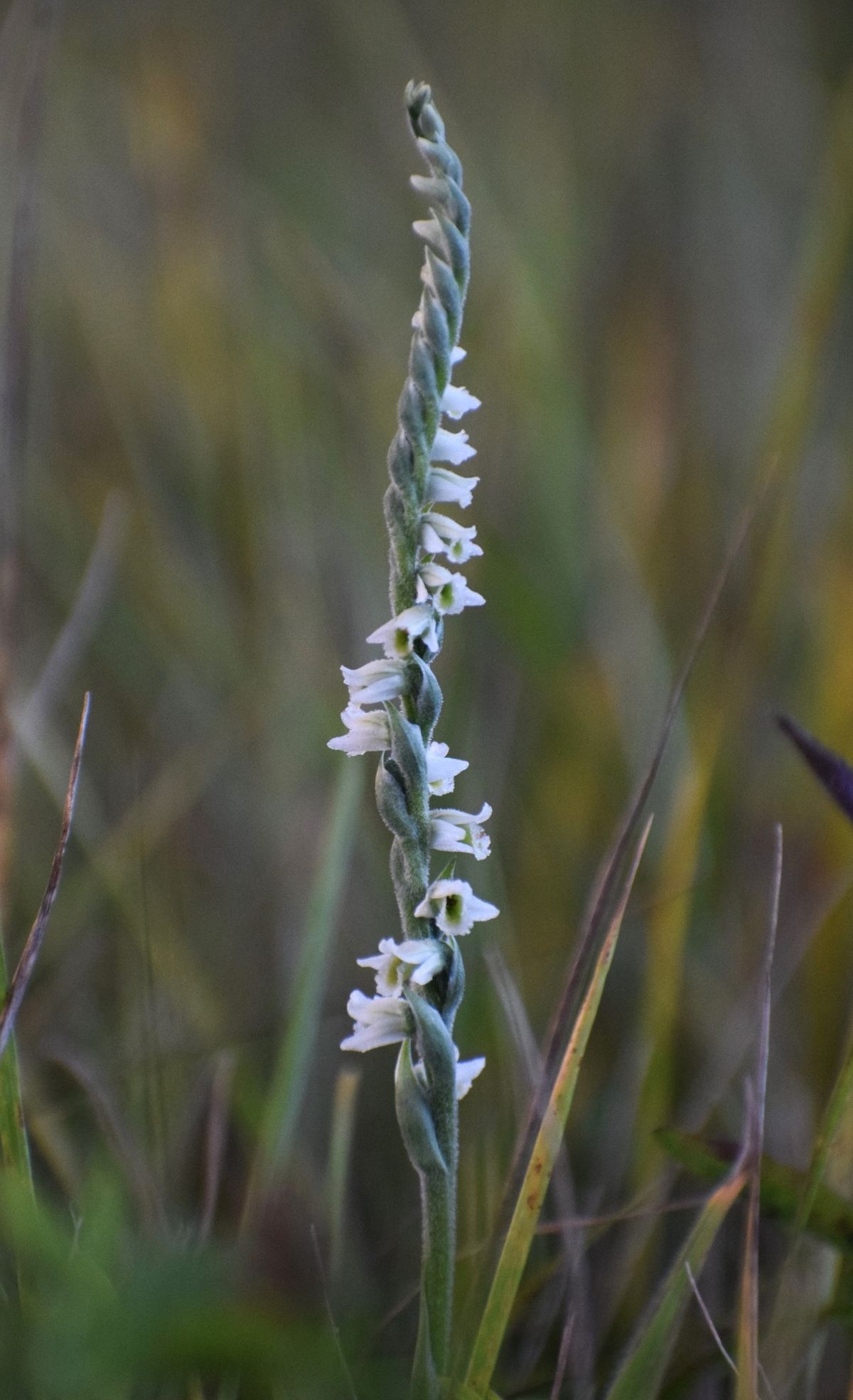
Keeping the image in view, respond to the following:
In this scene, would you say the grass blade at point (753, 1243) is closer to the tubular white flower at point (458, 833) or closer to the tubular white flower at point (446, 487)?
the tubular white flower at point (458, 833)

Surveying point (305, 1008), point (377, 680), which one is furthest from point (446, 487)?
point (305, 1008)

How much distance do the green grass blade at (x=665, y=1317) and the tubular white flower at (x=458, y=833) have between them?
297 mm

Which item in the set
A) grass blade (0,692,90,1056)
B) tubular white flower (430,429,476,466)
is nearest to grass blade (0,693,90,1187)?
grass blade (0,692,90,1056)

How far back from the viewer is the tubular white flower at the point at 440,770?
738mm

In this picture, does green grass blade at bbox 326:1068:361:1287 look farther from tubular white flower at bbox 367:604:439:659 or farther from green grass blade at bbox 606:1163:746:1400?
tubular white flower at bbox 367:604:439:659

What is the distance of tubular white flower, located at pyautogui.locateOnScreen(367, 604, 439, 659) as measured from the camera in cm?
70

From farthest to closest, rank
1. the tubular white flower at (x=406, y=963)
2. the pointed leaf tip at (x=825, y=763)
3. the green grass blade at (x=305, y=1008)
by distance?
the green grass blade at (x=305, y=1008), the pointed leaf tip at (x=825, y=763), the tubular white flower at (x=406, y=963)

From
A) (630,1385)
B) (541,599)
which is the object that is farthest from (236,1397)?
(541,599)

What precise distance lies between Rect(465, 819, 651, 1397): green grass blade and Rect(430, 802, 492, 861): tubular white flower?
0.13 m

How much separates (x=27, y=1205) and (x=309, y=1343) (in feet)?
0.50

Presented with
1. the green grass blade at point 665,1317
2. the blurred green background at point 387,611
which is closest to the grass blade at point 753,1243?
the green grass blade at point 665,1317

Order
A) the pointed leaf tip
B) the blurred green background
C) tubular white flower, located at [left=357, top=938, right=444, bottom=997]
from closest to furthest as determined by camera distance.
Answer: tubular white flower, located at [left=357, top=938, right=444, bottom=997]
the pointed leaf tip
the blurred green background

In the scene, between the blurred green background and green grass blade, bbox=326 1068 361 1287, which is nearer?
green grass blade, bbox=326 1068 361 1287

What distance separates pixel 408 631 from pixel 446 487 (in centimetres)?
11
